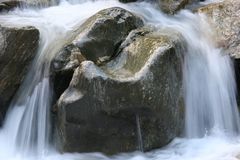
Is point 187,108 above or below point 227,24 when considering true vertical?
below

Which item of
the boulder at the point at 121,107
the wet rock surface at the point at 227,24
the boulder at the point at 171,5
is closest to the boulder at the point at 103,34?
the boulder at the point at 121,107

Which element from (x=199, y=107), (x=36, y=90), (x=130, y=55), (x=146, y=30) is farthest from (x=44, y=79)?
(x=199, y=107)

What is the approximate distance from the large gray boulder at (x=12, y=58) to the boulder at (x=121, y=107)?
116cm

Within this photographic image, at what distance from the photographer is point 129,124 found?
285 inches

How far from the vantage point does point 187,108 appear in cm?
802

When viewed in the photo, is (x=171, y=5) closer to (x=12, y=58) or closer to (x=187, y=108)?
(x=187, y=108)

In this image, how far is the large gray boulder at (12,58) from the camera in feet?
26.5

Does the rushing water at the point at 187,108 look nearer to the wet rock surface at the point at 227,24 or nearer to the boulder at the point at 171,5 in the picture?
the wet rock surface at the point at 227,24

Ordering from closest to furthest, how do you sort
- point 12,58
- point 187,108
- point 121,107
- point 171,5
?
1. point 121,107
2. point 187,108
3. point 12,58
4. point 171,5

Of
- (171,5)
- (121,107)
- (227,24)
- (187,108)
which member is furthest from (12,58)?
(227,24)

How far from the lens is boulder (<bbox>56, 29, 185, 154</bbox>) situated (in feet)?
23.4

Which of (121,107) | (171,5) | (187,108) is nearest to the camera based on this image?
(121,107)

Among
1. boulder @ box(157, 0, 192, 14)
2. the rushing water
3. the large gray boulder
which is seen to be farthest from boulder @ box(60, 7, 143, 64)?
boulder @ box(157, 0, 192, 14)

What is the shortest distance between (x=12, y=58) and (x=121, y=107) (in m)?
2.29
